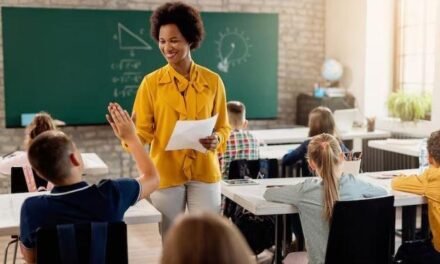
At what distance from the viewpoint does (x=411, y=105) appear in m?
6.06

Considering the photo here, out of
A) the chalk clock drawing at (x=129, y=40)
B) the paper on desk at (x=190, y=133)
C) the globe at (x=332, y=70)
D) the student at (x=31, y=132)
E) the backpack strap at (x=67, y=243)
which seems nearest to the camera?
the backpack strap at (x=67, y=243)

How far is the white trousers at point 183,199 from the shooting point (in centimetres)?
265

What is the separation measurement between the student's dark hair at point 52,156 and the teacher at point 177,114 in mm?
691

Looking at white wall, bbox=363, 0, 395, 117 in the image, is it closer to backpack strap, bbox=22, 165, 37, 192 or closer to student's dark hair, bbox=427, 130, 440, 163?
student's dark hair, bbox=427, 130, 440, 163

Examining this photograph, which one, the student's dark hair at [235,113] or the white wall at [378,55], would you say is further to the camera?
the white wall at [378,55]

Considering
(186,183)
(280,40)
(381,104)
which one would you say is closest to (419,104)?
(381,104)

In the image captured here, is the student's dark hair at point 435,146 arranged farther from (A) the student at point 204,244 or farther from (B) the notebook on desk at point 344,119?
(B) the notebook on desk at point 344,119

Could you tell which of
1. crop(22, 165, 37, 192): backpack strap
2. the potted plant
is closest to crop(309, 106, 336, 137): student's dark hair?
crop(22, 165, 37, 192): backpack strap

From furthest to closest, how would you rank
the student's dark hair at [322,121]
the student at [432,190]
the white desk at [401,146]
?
the white desk at [401,146] < the student's dark hair at [322,121] < the student at [432,190]

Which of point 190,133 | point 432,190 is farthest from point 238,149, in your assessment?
point 190,133

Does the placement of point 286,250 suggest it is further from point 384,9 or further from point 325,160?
point 384,9

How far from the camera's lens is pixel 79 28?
244 inches

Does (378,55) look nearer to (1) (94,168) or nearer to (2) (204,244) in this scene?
(1) (94,168)

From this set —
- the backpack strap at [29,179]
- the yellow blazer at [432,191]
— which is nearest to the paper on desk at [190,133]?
the backpack strap at [29,179]
